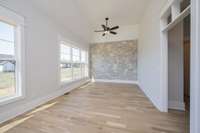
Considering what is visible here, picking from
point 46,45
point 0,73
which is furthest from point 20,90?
point 46,45

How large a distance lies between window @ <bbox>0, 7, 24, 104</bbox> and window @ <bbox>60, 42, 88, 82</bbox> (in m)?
1.69

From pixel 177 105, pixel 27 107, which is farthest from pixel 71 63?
pixel 177 105

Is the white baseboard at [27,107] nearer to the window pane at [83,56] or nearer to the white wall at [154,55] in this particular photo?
the window pane at [83,56]

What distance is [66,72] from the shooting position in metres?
4.32

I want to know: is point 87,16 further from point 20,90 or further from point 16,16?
point 20,90

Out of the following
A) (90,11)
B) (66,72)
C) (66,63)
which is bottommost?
(66,72)

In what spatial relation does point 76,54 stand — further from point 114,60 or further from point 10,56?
point 10,56

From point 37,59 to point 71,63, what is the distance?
6.42 feet

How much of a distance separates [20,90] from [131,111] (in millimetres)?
2660

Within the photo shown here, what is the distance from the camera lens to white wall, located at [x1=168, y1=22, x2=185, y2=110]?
95.7 inches

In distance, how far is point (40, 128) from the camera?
69.7 inches

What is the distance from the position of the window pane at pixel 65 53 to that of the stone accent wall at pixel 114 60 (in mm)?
2375

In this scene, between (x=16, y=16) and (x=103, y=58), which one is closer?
(x=16, y=16)

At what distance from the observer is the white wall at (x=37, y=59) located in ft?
7.46
